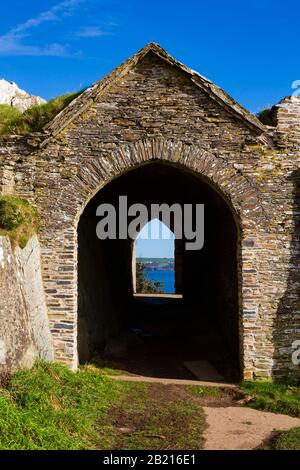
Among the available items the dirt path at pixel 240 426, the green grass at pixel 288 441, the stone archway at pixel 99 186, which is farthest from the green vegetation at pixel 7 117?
the green grass at pixel 288 441

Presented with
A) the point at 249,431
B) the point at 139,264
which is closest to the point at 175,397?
the point at 249,431

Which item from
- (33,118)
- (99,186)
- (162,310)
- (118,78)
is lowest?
(162,310)

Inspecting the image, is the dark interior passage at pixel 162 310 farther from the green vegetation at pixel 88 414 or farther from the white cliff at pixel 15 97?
the white cliff at pixel 15 97

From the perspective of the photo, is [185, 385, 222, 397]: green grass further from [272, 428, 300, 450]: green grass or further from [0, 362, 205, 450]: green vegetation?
[272, 428, 300, 450]: green grass

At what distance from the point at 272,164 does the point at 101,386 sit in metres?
4.87

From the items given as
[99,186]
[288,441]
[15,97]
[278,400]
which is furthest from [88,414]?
[15,97]

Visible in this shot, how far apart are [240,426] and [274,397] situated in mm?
1336

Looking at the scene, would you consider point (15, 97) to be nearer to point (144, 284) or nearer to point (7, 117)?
point (7, 117)

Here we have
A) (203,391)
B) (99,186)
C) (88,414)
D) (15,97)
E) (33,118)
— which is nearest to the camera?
(88,414)

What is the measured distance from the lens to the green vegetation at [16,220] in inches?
304

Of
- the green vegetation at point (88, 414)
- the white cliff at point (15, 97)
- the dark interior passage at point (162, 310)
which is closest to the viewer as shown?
the green vegetation at point (88, 414)

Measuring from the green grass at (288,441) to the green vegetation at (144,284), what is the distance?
1775 cm

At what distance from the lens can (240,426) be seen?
6426mm

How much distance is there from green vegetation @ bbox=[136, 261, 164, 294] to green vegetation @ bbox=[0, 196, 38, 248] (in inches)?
627
